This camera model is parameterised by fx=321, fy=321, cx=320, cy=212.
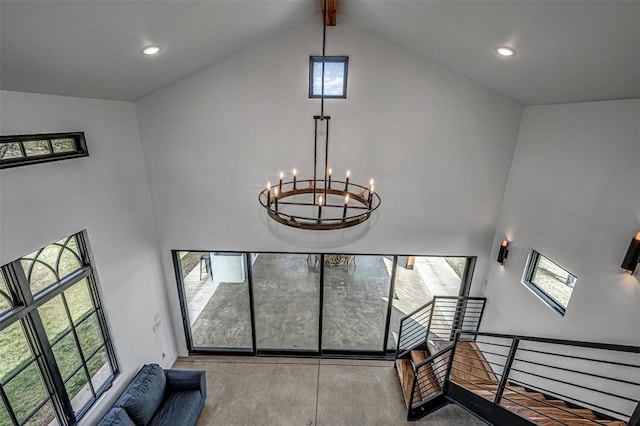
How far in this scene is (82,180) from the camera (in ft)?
12.1

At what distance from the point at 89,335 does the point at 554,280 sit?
591 cm

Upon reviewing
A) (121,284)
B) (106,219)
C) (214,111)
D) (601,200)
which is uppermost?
(214,111)

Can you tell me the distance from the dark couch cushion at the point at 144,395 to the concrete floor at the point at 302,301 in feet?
4.71

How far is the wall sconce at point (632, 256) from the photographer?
282 centimetres

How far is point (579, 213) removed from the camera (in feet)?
11.8

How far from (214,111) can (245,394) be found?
4505mm

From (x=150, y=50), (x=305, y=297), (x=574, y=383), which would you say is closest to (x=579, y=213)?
(x=574, y=383)

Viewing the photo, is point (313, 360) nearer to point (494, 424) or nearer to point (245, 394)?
point (245, 394)

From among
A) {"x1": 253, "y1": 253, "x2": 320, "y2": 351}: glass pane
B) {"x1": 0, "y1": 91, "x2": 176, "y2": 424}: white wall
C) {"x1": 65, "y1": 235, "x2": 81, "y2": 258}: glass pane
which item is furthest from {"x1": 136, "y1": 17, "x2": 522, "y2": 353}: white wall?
{"x1": 65, "y1": 235, "x2": 81, "y2": 258}: glass pane

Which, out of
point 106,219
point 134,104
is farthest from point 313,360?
point 134,104

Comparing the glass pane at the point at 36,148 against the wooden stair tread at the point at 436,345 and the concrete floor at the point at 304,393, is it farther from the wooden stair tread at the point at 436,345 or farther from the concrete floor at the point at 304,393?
the wooden stair tread at the point at 436,345

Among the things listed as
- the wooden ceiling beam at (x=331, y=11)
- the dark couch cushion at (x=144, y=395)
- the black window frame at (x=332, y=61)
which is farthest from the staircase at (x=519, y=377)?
the wooden ceiling beam at (x=331, y=11)

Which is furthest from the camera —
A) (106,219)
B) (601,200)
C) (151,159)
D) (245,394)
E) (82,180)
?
(245,394)

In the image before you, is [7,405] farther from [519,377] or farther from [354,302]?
[519,377]
